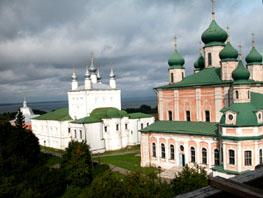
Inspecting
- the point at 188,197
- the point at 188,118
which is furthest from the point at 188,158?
the point at 188,197

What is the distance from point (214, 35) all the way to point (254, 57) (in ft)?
13.5

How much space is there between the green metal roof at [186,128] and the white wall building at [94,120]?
10461mm

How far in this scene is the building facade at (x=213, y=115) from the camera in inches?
890

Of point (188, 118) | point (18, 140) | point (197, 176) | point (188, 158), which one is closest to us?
point (197, 176)

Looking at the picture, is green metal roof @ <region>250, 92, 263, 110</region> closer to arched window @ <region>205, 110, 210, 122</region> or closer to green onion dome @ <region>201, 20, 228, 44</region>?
arched window @ <region>205, 110, 210, 122</region>

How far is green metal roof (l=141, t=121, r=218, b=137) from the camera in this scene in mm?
25625

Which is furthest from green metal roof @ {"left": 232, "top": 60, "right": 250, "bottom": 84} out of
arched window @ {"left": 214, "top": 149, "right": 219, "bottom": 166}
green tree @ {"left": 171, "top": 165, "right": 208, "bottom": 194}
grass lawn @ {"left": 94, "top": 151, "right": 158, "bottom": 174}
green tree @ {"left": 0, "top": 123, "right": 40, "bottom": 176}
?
green tree @ {"left": 0, "top": 123, "right": 40, "bottom": 176}

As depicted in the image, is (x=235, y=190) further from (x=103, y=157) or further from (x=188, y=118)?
(x=103, y=157)

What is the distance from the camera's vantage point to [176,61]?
108 ft

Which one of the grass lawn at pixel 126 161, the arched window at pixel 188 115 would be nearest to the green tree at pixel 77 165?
the grass lawn at pixel 126 161

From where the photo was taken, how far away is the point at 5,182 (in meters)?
21.5

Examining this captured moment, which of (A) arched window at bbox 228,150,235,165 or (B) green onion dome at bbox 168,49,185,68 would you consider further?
(B) green onion dome at bbox 168,49,185,68

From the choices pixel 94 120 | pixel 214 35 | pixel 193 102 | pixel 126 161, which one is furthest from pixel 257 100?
pixel 94 120

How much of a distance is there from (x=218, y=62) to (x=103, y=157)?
1551 centimetres
